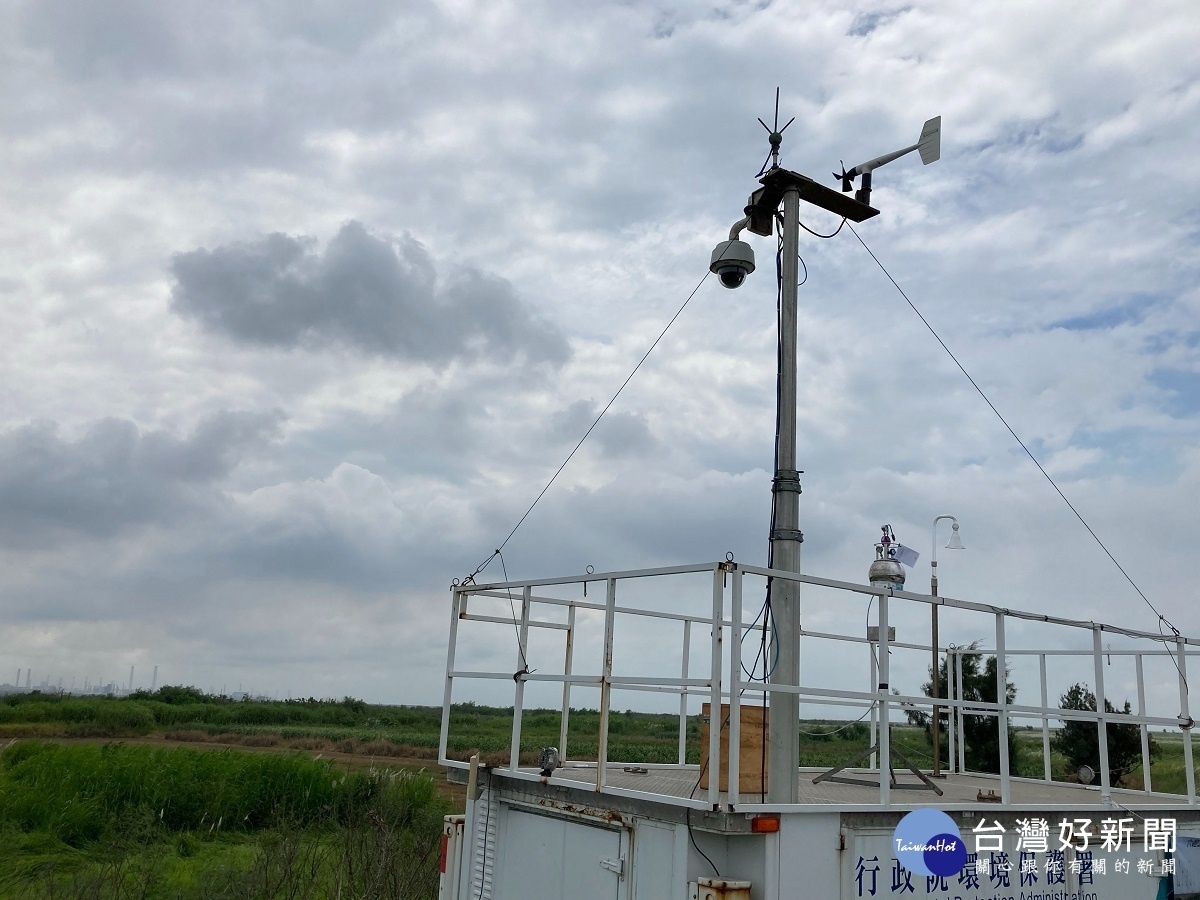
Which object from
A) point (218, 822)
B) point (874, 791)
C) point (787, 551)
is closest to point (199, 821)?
point (218, 822)

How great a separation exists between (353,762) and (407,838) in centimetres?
2004

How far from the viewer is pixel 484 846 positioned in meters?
7.23

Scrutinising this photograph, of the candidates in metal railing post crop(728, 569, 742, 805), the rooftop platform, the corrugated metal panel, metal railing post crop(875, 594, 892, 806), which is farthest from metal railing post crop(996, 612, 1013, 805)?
the corrugated metal panel

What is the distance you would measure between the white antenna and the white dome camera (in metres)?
1.41

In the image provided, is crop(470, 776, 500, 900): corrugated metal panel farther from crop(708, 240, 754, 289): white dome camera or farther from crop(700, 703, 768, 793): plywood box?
crop(708, 240, 754, 289): white dome camera

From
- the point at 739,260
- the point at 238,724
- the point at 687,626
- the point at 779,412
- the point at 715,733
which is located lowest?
the point at 238,724

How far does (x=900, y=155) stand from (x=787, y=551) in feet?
12.7

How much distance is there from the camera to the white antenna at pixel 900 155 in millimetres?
7988

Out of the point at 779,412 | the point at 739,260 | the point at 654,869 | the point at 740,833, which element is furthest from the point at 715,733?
the point at 739,260

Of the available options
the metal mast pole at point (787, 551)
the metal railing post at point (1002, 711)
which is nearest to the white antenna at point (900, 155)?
the metal mast pole at point (787, 551)

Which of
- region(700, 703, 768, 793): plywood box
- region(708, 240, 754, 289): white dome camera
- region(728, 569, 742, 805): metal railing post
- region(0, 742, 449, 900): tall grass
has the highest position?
region(708, 240, 754, 289): white dome camera

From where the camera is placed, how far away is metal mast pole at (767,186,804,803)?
630cm

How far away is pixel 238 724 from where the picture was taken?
54.6 m

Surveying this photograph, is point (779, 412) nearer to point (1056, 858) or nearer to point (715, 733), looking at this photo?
point (715, 733)
